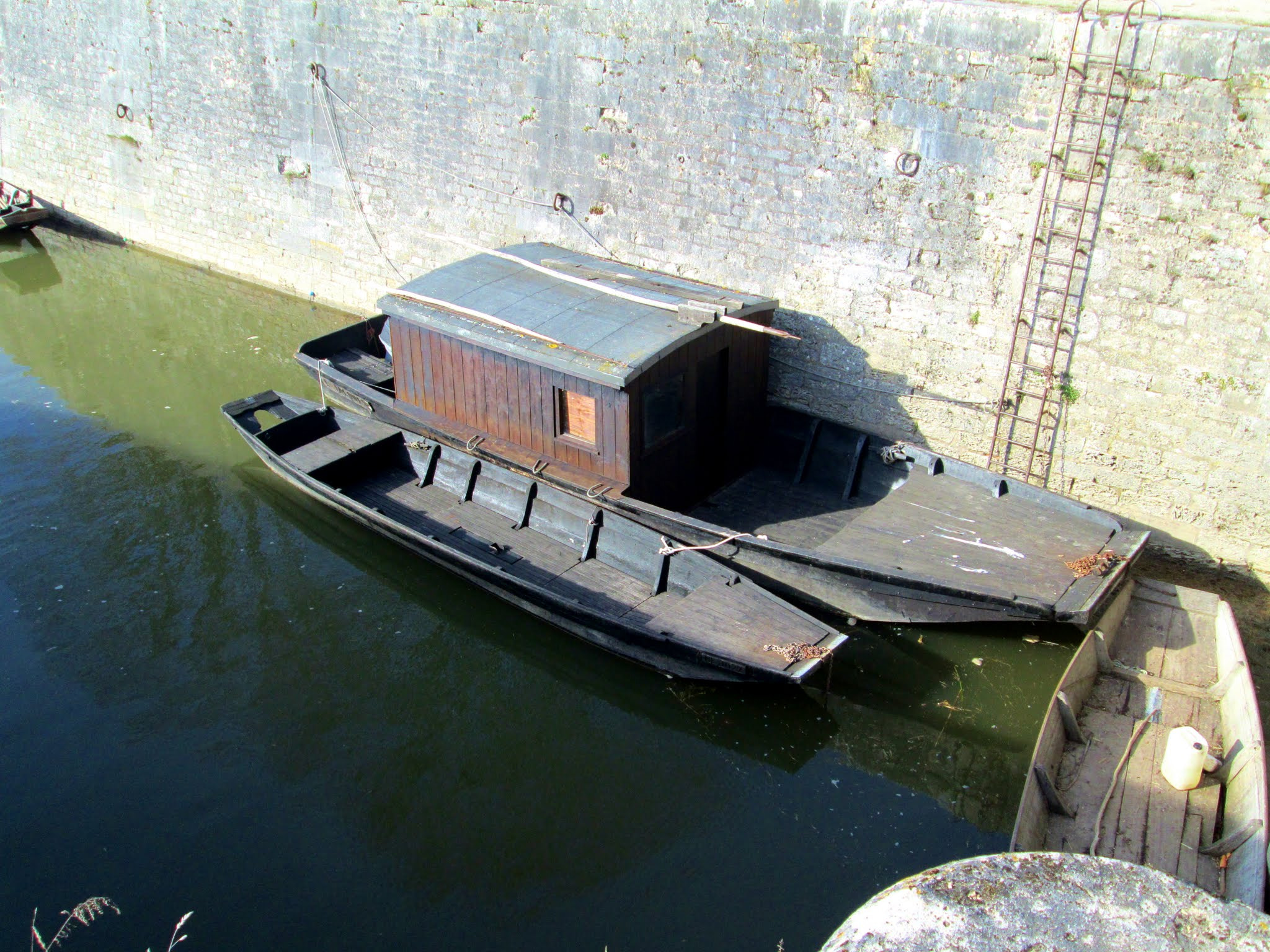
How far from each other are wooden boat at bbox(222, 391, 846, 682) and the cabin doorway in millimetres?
1343

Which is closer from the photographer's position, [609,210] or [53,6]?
[609,210]

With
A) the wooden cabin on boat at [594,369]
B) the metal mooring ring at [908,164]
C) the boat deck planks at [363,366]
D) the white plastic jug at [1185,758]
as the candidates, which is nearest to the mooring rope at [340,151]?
the boat deck planks at [363,366]

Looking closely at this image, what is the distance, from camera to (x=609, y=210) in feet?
39.4

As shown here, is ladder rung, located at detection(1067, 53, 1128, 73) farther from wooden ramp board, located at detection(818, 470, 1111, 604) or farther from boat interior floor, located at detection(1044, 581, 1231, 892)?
boat interior floor, located at detection(1044, 581, 1231, 892)

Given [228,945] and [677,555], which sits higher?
[677,555]

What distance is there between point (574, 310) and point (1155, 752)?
6.13m

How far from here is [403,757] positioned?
300 inches

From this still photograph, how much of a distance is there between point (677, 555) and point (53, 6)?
51.2 ft

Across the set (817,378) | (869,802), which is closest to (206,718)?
(869,802)

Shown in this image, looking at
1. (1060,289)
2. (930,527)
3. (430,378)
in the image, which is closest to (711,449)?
(930,527)

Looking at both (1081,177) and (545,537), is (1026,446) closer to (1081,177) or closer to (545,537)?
(1081,177)

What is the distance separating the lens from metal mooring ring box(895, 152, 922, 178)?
9.73m

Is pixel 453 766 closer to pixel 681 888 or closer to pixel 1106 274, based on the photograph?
pixel 681 888

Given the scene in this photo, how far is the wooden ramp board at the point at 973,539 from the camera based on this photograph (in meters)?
8.19
